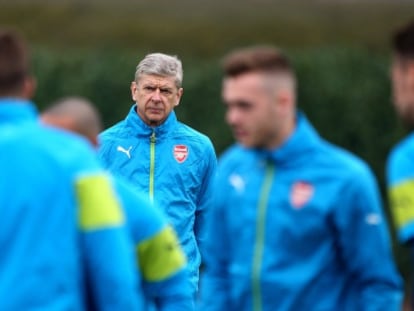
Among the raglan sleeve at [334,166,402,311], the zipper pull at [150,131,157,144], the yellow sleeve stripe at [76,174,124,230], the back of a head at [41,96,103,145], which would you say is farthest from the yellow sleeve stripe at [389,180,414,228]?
the zipper pull at [150,131,157,144]

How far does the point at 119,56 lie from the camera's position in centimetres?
1908

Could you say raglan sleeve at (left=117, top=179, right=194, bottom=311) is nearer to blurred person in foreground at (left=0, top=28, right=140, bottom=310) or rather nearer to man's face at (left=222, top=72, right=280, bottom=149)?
blurred person in foreground at (left=0, top=28, right=140, bottom=310)

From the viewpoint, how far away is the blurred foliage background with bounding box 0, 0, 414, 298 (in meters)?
17.8

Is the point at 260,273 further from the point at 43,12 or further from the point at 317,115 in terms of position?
the point at 43,12

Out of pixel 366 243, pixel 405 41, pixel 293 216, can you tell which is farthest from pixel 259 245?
pixel 405 41

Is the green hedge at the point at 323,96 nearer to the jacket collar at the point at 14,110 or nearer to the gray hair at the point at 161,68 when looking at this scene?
the gray hair at the point at 161,68

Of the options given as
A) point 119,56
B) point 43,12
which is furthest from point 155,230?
point 43,12

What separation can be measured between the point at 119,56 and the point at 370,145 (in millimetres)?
3309

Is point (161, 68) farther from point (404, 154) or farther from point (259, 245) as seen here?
point (404, 154)

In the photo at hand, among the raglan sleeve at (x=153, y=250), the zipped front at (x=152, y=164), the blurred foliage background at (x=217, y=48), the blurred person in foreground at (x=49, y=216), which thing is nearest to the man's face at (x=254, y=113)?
the raglan sleeve at (x=153, y=250)

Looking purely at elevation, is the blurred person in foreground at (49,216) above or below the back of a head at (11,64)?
below

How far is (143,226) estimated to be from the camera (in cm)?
690

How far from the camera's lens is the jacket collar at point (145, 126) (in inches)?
411

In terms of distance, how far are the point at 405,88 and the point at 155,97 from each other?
4.16 m
